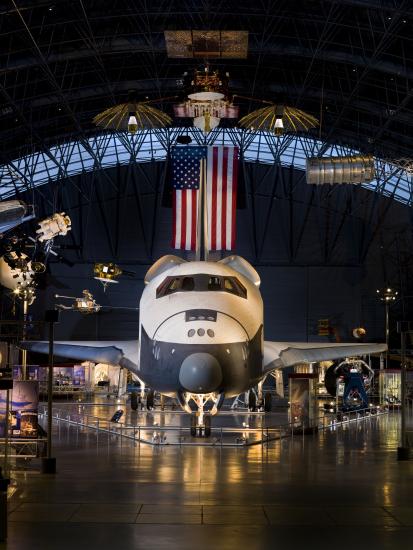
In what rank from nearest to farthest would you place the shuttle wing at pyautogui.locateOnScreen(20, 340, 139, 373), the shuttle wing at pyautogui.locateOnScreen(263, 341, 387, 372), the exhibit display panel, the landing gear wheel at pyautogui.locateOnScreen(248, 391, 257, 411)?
the shuttle wing at pyautogui.locateOnScreen(20, 340, 139, 373)
the shuttle wing at pyautogui.locateOnScreen(263, 341, 387, 372)
the landing gear wheel at pyautogui.locateOnScreen(248, 391, 257, 411)
the exhibit display panel

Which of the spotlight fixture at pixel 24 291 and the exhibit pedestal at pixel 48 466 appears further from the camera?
the spotlight fixture at pixel 24 291

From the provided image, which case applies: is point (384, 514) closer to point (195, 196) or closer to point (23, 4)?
point (195, 196)

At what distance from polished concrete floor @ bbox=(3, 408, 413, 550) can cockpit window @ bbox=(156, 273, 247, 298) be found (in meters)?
2.86

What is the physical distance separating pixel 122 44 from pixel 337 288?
2336 cm

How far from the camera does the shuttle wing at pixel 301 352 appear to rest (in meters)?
18.4

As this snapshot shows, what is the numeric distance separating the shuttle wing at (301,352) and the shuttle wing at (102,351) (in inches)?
114

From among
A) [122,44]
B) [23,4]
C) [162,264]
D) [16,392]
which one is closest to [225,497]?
[16,392]

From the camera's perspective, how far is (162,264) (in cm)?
1736

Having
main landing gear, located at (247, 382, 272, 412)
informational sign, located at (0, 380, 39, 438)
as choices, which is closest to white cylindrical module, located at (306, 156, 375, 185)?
main landing gear, located at (247, 382, 272, 412)

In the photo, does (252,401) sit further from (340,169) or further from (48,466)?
(48,466)

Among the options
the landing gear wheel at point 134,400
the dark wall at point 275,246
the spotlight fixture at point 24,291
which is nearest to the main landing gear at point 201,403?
the landing gear wheel at point 134,400

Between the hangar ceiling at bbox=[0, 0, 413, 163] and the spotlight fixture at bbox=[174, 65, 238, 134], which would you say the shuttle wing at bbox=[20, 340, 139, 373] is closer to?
the spotlight fixture at bbox=[174, 65, 238, 134]

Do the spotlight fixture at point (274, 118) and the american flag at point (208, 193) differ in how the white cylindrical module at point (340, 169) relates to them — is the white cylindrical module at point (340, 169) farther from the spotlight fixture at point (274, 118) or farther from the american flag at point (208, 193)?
the american flag at point (208, 193)

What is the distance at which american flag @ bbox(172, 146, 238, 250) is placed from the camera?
72.3 feet
